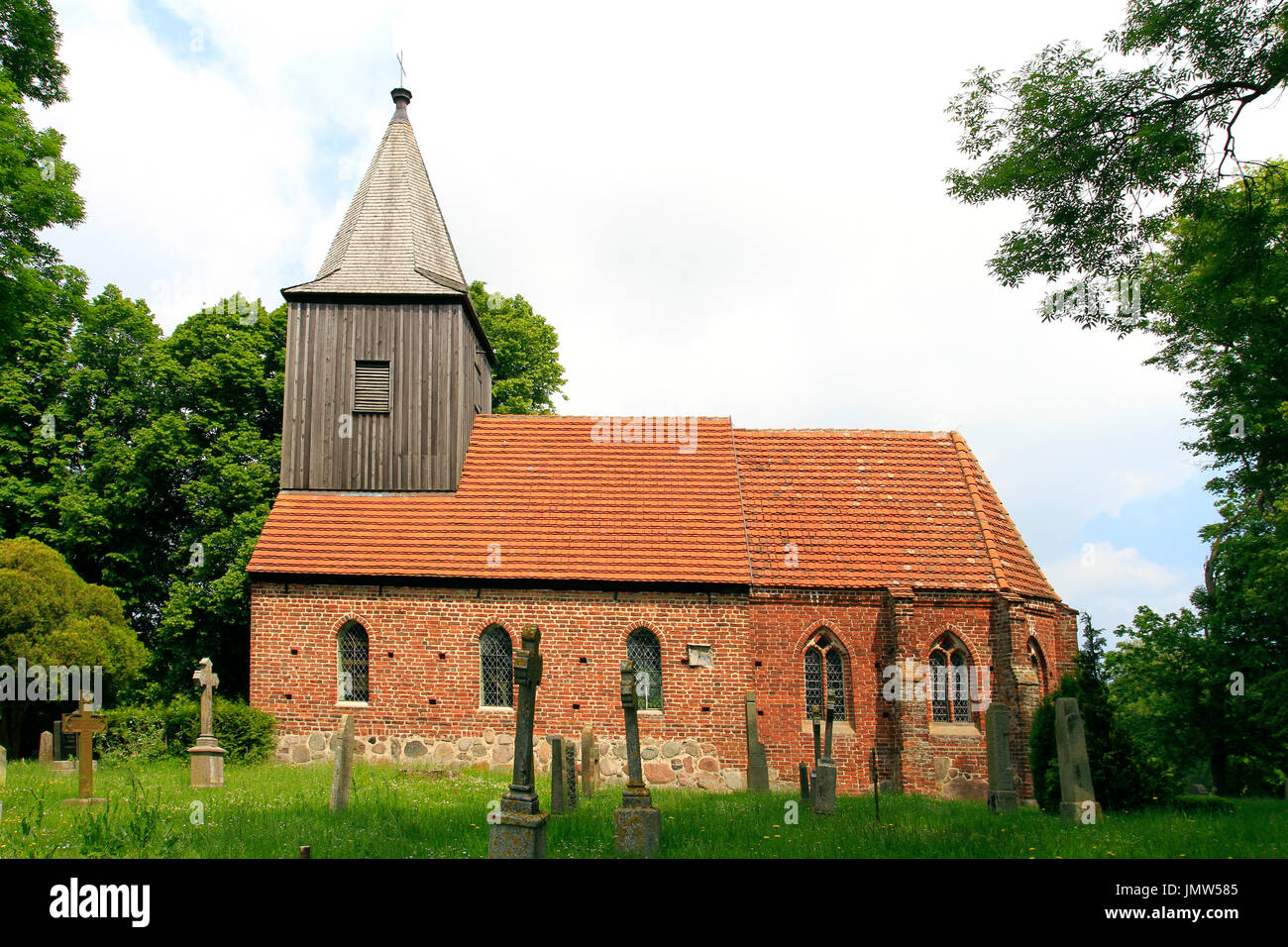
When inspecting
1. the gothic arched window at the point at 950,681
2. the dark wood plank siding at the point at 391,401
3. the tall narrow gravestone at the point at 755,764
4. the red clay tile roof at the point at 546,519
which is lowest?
the tall narrow gravestone at the point at 755,764

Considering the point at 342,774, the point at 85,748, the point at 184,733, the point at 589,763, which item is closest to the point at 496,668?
the point at 589,763

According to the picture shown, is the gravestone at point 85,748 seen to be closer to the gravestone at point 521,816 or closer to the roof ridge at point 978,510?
the gravestone at point 521,816

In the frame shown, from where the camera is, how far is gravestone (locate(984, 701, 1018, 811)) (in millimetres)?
11773

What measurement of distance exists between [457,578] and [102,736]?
7.32m

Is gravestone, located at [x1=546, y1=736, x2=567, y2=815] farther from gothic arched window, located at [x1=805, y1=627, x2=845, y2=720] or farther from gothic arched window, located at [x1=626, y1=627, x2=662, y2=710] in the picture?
gothic arched window, located at [x1=805, y1=627, x2=845, y2=720]

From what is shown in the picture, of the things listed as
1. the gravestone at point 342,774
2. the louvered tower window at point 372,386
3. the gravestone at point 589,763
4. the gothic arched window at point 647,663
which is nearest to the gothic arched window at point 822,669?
the gothic arched window at point 647,663

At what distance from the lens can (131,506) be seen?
22.6m

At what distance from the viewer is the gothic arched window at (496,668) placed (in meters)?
16.4

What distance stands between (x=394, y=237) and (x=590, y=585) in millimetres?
9323

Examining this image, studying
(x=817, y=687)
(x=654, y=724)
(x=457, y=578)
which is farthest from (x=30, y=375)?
(x=817, y=687)

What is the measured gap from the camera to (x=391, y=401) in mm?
18266

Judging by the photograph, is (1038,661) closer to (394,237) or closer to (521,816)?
(521,816)

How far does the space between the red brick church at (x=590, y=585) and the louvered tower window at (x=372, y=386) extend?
0.16 ft
